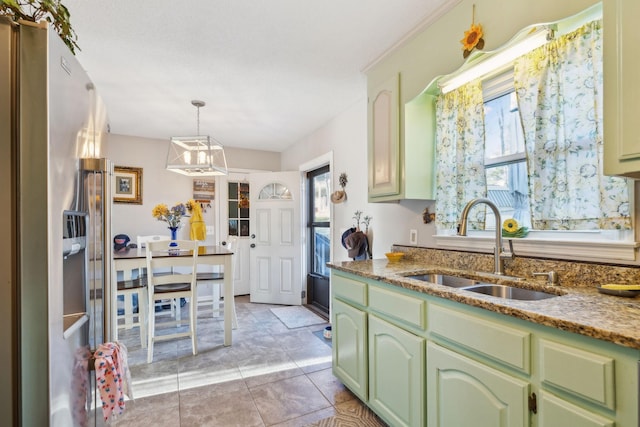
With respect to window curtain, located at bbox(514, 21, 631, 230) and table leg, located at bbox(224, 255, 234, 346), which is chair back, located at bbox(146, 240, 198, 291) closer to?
table leg, located at bbox(224, 255, 234, 346)

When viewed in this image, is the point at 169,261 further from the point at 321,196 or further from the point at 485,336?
the point at 485,336

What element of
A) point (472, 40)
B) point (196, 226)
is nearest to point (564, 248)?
point (472, 40)

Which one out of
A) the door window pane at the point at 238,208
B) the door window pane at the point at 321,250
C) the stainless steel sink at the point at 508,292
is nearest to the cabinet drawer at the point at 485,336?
the stainless steel sink at the point at 508,292

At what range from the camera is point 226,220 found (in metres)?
4.84

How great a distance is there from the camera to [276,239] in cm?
454

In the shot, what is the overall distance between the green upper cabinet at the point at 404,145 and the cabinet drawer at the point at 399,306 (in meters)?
0.73

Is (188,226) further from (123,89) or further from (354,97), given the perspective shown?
(354,97)

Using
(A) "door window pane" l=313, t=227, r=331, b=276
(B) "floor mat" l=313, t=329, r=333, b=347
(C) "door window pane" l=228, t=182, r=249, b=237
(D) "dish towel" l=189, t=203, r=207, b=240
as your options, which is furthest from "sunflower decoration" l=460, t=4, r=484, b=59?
(C) "door window pane" l=228, t=182, r=249, b=237

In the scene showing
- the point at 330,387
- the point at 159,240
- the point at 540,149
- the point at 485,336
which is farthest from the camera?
the point at 159,240

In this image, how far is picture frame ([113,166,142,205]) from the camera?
423 centimetres

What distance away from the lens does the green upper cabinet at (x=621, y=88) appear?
1043 millimetres

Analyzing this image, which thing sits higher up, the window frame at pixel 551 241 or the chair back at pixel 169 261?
the window frame at pixel 551 241

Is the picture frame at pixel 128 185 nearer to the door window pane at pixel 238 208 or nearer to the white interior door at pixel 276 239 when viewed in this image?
the door window pane at pixel 238 208

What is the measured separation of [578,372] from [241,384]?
2087 millimetres
